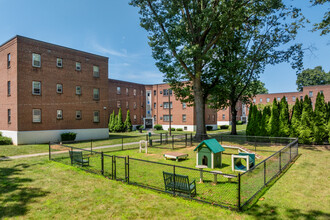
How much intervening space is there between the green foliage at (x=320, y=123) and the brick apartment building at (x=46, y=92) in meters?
26.6

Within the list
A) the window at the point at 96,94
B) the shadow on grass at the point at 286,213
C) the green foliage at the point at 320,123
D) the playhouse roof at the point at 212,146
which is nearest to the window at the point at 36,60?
the window at the point at 96,94

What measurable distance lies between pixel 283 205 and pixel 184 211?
3.38 metres

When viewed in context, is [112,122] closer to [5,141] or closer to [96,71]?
[96,71]

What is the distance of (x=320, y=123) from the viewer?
746 inches

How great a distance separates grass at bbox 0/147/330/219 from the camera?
6.20 m

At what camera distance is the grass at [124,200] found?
20.3 feet

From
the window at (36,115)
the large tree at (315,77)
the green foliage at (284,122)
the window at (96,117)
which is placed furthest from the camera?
the large tree at (315,77)

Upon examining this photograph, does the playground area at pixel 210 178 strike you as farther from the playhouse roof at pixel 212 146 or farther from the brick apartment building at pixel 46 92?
the brick apartment building at pixel 46 92

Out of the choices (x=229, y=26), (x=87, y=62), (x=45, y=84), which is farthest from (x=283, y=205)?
(x=87, y=62)

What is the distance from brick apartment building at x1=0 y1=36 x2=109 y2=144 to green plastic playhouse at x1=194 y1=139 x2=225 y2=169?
20527mm

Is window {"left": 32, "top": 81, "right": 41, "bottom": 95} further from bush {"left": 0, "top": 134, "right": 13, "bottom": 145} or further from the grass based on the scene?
the grass

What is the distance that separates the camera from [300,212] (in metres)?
6.22

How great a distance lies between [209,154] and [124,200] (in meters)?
6.45

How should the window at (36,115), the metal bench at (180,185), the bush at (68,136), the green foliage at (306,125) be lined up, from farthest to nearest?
the bush at (68,136) < the window at (36,115) < the green foliage at (306,125) < the metal bench at (180,185)
